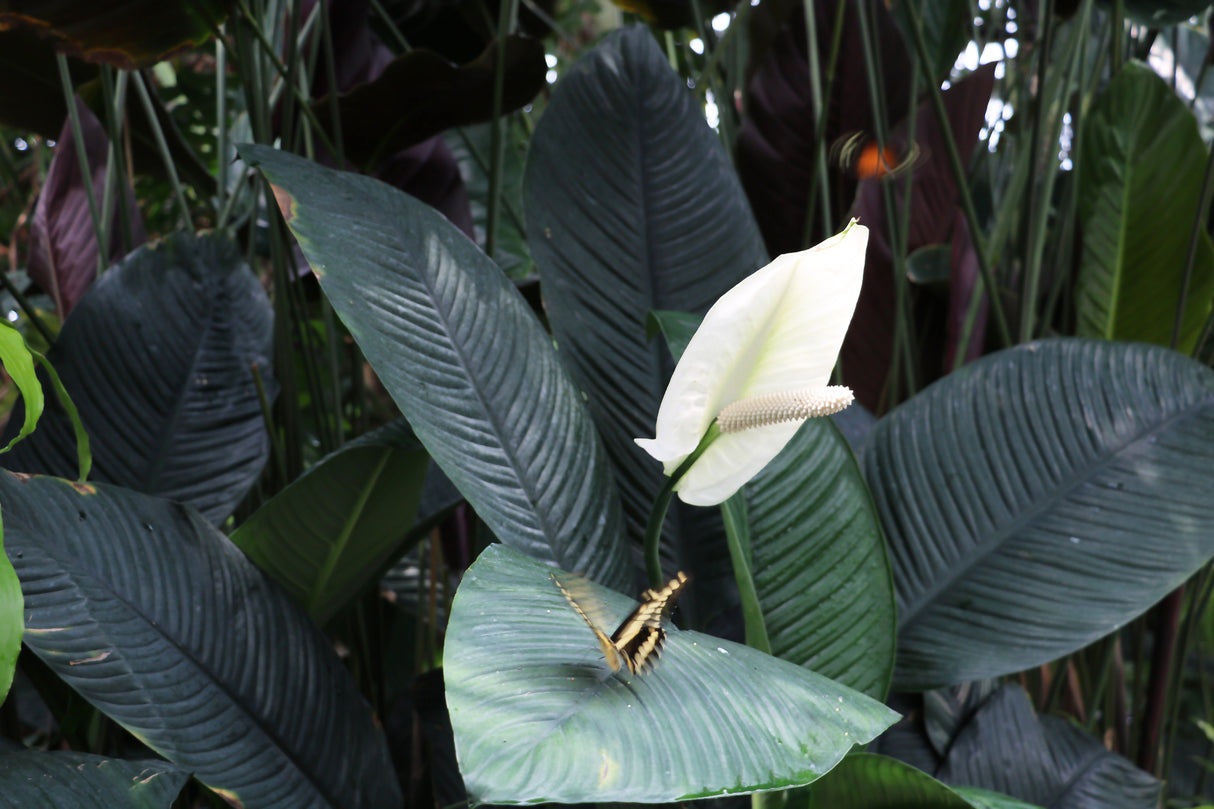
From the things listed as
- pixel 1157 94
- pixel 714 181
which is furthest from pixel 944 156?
pixel 714 181

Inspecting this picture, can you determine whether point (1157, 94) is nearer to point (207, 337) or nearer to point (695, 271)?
point (695, 271)

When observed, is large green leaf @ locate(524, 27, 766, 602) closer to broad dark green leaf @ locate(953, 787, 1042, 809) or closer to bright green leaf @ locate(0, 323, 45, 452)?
broad dark green leaf @ locate(953, 787, 1042, 809)

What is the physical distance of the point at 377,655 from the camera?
79 centimetres

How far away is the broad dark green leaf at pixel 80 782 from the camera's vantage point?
39 centimetres

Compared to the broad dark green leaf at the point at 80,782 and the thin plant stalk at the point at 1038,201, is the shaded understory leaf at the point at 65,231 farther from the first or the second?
the thin plant stalk at the point at 1038,201

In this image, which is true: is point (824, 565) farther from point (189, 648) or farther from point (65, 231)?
point (65, 231)

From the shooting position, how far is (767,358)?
1.09 feet

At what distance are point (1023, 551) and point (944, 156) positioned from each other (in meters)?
0.54

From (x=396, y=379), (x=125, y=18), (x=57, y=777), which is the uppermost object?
(x=125, y=18)

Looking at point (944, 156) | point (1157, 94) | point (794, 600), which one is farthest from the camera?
point (944, 156)

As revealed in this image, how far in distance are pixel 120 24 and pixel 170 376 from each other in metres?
0.24

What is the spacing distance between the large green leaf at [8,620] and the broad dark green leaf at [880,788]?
0.37 m

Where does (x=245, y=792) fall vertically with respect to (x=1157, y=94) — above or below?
below

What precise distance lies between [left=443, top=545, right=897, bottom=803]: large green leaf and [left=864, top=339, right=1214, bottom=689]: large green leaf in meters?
0.30
